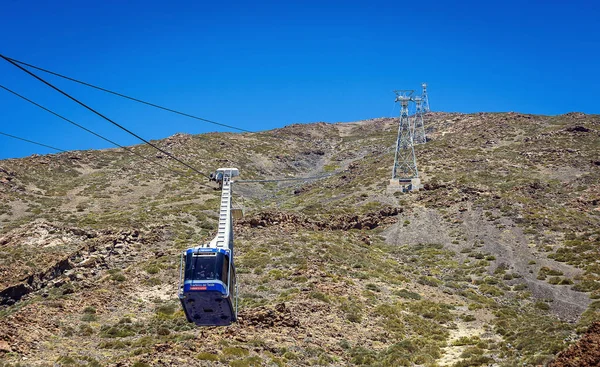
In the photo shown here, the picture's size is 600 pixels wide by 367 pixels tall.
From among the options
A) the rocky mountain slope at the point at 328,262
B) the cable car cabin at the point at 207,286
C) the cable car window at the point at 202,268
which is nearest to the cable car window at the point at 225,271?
the cable car cabin at the point at 207,286

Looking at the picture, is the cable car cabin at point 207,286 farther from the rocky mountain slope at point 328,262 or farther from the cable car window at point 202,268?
the rocky mountain slope at point 328,262

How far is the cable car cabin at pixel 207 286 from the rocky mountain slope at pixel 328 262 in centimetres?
Answer: 425

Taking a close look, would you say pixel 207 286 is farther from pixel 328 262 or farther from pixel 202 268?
pixel 328 262

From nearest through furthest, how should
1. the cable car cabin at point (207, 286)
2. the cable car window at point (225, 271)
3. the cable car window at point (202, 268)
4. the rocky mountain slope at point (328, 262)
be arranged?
the cable car cabin at point (207, 286)
the cable car window at point (202, 268)
the cable car window at point (225, 271)
the rocky mountain slope at point (328, 262)

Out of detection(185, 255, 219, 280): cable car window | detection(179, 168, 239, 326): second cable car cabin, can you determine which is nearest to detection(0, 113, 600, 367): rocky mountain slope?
detection(179, 168, 239, 326): second cable car cabin

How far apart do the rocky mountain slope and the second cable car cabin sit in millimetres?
4232

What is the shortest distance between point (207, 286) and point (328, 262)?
27.2 metres

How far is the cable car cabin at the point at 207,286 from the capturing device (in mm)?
23297

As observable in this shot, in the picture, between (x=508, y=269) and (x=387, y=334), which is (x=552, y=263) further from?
(x=387, y=334)

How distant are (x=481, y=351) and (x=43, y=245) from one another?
41.6m

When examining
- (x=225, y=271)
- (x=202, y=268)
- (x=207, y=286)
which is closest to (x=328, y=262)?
(x=225, y=271)

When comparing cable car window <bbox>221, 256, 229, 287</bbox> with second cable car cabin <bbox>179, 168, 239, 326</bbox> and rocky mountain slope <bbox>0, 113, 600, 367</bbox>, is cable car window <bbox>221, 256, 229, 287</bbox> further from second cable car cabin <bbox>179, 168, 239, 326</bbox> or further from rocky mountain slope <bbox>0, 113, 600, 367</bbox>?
rocky mountain slope <bbox>0, 113, 600, 367</bbox>

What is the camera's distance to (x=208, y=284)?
76.0ft

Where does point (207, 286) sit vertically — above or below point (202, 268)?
below
